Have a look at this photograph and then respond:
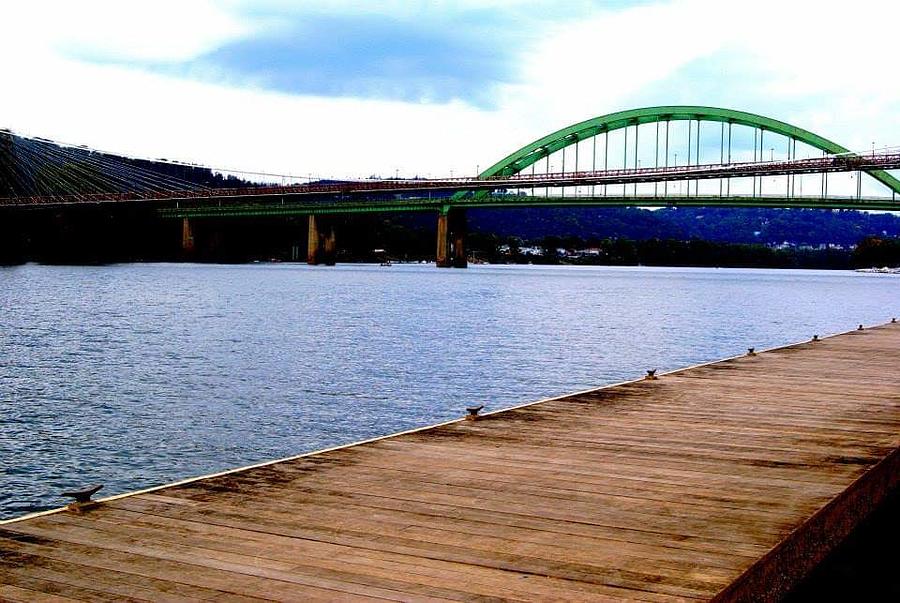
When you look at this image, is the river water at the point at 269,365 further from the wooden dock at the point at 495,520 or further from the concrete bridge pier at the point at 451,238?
the concrete bridge pier at the point at 451,238

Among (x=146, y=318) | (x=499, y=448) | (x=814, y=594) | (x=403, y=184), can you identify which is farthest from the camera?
(x=403, y=184)

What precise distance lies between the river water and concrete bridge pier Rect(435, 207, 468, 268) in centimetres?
6540

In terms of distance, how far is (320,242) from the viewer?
469 feet

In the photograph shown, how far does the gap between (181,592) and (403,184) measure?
121220mm

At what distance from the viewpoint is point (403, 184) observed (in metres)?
126

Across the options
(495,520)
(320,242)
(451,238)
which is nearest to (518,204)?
(451,238)

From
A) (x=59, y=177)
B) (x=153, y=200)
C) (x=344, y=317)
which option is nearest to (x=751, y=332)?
(x=344, y=317)

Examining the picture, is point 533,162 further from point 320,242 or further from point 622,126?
point 320,242

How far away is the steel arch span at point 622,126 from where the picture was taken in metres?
113

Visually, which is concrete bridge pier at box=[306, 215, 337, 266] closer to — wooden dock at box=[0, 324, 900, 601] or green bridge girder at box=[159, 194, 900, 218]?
green bridge girder at box=[159, 194, 900, 218]

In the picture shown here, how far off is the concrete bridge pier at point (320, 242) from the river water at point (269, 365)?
7410 centimetres

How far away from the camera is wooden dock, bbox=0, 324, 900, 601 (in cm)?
556

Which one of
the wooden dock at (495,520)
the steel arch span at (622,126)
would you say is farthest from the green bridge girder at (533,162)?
the wooden dock at (495,520)

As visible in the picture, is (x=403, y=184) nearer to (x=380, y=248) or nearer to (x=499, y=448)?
(x=380, y=248)
